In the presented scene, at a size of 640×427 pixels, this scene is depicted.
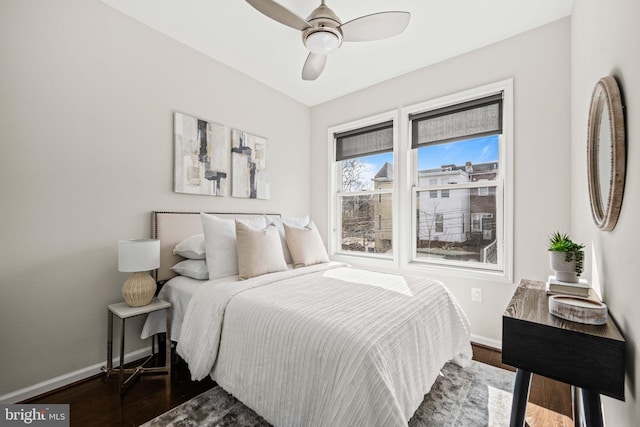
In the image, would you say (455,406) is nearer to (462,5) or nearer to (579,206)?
(579,206)

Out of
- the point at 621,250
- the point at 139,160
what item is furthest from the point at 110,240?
the point at 621,250

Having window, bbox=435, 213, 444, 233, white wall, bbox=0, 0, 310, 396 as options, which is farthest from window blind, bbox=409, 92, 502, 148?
white wall, bbox=0, 0, 310, 396

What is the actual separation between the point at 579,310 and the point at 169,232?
8.92 feet

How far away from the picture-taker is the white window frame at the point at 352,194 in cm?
326

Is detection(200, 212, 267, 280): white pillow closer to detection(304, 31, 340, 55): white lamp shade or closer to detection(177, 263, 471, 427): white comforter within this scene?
detection(177, 263, 471, 427): white comforter

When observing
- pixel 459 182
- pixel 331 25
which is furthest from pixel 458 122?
pixel 331 25

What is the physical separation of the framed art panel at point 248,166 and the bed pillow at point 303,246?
0.74 meters

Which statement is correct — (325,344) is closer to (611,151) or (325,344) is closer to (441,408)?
(441,408)

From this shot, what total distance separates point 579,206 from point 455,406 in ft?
5.12

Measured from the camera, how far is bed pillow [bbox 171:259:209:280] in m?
2.26

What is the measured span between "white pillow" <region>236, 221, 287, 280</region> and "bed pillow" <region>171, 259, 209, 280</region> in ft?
1.05

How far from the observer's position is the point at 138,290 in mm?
2002

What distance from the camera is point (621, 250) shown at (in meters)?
1.02

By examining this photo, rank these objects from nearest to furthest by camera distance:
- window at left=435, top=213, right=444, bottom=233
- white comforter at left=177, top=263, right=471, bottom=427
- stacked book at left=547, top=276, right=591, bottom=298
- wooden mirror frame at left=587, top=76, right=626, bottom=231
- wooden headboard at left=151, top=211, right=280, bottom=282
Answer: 1. wooden mirror frame at left=587, top=76, right=626, bottom=231
2. white comforter at left=177, top=263, right=471, bottom=427
3. stacked book at left=547, top=276, right=591, bottom=298
4. wooden headboard at left=151, top=211, right=280, bottom=282
5. window at left=435, top=213, right=444, bottom=233
